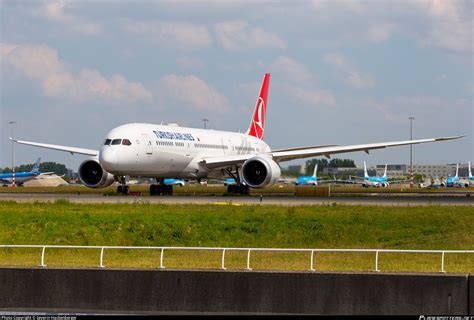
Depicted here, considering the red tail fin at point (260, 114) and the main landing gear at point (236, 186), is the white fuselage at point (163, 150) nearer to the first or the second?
the main landing gear at point (236, 186)

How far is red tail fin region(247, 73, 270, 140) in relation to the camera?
3861 inches

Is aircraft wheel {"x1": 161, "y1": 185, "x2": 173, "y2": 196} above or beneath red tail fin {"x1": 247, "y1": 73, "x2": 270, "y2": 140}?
beneath

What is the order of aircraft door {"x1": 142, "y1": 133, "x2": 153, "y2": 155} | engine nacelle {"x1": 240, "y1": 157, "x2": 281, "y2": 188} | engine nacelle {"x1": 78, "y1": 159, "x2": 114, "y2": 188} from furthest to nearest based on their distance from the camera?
engine nacelle {"x1": 78, "y1": 159, "x2": 114, "y2": 188} < engine nacelle {"x1": 240, "y1": 157, "x2": 281, "y2": 188} < aircraft door {"x1": 142, "y1": 133, "x2": 153, "y2": 155}

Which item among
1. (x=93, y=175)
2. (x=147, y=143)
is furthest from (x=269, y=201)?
(x=93, y=175)

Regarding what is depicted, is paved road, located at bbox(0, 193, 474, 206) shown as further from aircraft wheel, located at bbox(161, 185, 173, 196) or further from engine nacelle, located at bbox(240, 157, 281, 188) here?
aircraft wheel, located at bbox(161, 185, 173, 196)

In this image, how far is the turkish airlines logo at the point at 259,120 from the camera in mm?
98250

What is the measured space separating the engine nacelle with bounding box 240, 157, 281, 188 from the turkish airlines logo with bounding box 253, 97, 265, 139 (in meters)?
23.9

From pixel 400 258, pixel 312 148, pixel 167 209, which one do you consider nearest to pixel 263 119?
pixel 312 148

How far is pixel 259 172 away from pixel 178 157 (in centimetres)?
665

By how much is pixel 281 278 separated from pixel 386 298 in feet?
9.31

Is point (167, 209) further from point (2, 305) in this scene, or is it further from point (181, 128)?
point (181, 128)

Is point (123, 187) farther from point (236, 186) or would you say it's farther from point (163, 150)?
point (236, 186)

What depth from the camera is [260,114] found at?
325 feet

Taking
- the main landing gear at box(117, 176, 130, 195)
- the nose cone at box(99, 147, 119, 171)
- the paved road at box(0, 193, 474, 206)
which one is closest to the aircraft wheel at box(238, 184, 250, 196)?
the main landing gear at box(117, 176, 130, 195)
